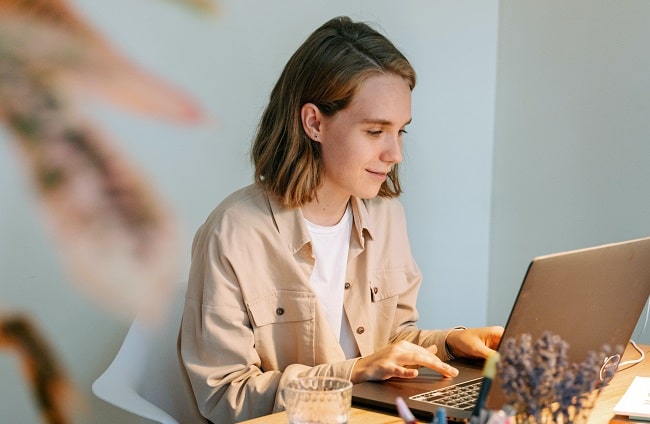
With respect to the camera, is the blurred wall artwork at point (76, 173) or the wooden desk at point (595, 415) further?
the blurred wall artwork at point (76, 173)

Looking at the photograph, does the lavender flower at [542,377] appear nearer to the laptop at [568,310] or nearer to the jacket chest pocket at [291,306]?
the laptop at [568,310]

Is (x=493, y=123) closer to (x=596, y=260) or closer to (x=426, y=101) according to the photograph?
(x=426, y=101)

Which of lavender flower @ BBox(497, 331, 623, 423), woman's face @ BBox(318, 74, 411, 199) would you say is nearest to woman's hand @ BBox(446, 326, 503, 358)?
woman's face @ BBox(318, 74, 411, 199)

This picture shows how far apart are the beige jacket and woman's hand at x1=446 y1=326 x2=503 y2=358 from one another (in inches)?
1.4

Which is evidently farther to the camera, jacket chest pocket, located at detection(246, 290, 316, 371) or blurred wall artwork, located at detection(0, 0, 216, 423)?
blurred wall artwork, located at detection(0, 0, 216, 423)

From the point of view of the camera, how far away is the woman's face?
202cm

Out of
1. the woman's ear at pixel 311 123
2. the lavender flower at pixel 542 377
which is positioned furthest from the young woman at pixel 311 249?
the lavender flower at pixel 542 377

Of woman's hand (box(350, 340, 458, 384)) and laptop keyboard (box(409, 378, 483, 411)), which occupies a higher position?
woman's hand (box(350, 340, 458, 384))

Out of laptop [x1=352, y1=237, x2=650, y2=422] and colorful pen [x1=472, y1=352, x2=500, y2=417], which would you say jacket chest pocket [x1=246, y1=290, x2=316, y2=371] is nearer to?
laptop [x1=352, y1=237, x2=650, y2=422]

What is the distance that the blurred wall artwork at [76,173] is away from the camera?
2152mm

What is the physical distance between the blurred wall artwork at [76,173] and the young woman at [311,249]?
25 centimetres

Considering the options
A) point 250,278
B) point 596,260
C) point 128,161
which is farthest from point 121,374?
point 596,260

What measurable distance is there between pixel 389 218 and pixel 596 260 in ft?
2.62

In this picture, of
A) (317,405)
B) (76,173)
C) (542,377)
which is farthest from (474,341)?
(76,173)
